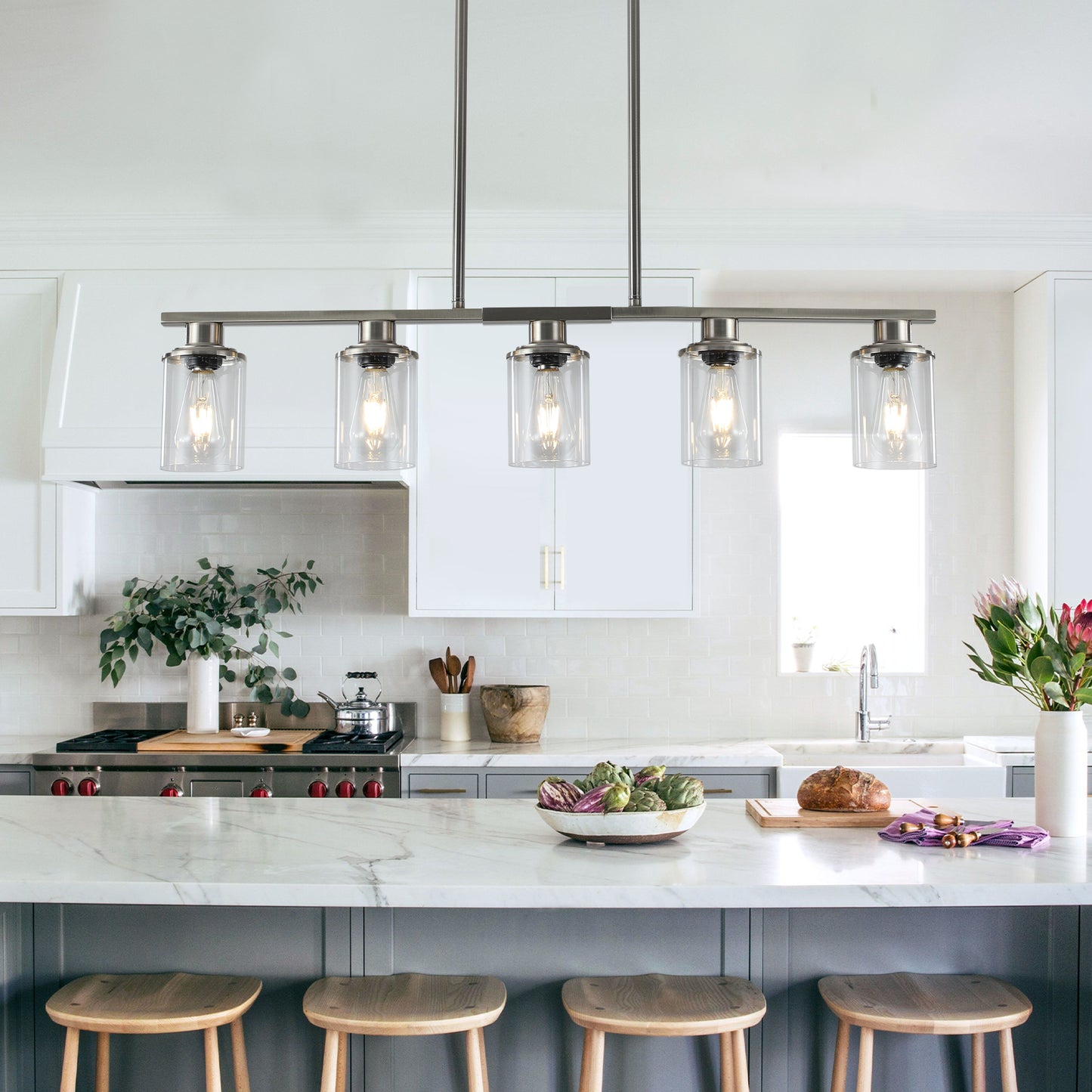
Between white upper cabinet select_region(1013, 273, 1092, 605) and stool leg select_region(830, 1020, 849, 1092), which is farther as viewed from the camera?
white upper cabinet select_region(1013, 273, 1092, 605)

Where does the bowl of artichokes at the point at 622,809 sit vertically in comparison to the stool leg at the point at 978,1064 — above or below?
above


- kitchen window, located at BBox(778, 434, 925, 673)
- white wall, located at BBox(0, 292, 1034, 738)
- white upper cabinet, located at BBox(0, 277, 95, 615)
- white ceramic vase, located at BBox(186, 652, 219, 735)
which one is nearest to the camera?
white upper cabinet, located at BBox(0, 277, 95, 615)

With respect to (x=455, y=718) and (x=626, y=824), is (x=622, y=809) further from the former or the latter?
(x=455, y=718)

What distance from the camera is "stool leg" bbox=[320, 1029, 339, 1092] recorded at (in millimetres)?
1852

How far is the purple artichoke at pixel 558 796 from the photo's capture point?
2.09m

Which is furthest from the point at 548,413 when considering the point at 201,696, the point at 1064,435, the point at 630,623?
the point at 1064,435

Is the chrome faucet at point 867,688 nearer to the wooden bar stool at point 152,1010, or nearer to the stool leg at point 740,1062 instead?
the stool leg at point 740,1062

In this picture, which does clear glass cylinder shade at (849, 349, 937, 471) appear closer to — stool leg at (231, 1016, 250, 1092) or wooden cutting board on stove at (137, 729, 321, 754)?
stool leg at (231, 1016, 250, 1092)

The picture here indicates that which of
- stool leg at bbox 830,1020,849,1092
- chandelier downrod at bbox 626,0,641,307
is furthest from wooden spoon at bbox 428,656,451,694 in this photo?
chandelier downrod at bbox 626,0,641,307

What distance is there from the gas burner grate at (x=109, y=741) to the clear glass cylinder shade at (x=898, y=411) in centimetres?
282

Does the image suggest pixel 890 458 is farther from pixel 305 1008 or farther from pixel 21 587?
pixel 21 587

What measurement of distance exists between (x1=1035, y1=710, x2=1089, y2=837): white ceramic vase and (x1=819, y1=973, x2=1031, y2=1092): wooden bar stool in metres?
0.36

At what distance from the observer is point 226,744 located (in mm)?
3680

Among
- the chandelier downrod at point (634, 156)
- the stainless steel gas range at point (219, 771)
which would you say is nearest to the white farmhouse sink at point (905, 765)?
the stainless steel gas range at point (219, 771)
